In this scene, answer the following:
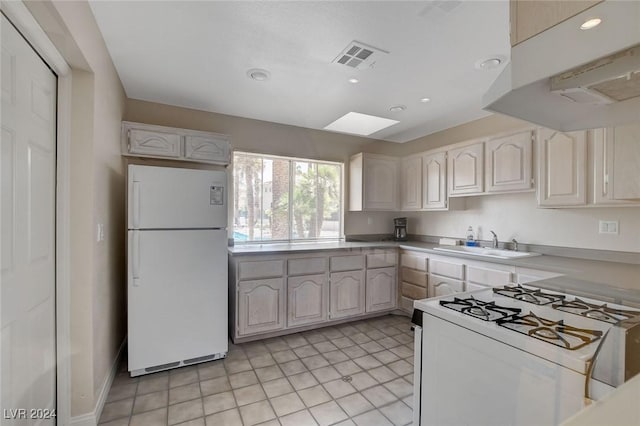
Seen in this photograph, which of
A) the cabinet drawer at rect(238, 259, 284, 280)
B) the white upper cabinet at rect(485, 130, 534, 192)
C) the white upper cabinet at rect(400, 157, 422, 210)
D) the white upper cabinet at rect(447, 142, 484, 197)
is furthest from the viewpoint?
the white upper cabinet at rect(400, 157, 422, 210)

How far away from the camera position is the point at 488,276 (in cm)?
266

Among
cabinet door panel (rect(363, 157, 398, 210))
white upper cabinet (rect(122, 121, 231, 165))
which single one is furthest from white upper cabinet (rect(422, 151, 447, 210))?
white upper cabinet (rect(122, 121, 231, 165))

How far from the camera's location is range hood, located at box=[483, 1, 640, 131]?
51 centimetres

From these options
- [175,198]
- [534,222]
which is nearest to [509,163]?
[534,222]

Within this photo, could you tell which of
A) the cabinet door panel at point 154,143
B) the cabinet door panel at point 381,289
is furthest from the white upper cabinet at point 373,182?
the cabinet door panel at point 154,143

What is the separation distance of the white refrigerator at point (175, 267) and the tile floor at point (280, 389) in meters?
0.23

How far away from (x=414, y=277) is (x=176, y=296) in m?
2.59

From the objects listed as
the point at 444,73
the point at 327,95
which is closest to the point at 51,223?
the point at 327,95

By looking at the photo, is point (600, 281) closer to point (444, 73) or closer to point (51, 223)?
point (444, 73)

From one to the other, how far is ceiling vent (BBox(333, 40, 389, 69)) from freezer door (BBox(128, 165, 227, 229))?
54.5 inches

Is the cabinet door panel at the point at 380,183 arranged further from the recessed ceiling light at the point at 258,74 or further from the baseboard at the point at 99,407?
the baseboard at the point at 99,407

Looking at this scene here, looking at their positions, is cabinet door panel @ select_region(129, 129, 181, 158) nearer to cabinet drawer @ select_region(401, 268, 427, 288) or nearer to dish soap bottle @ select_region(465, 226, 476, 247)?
cabinet drawer @ select_region(401, 268, 427, 288)

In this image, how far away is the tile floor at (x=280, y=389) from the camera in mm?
1808

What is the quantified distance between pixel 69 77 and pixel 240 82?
3.98ft
